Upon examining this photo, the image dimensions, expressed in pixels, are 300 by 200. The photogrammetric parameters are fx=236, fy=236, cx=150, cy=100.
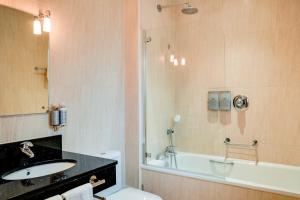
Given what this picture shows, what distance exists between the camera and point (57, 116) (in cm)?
173

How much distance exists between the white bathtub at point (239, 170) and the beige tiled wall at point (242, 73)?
112mm

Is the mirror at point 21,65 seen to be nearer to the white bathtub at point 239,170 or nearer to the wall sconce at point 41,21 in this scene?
the wall sconce at point 41,21

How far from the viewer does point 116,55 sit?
2.46 meters

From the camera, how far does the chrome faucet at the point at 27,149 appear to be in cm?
153

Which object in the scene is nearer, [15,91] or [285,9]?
[15,91]

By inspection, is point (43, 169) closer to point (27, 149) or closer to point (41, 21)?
point (27, 149)

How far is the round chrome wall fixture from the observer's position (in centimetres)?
287

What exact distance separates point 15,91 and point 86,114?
0.66m

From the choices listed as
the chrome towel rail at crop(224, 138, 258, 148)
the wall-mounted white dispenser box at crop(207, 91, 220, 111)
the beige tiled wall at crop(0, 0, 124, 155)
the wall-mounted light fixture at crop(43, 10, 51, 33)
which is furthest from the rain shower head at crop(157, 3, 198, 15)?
the chrome towel rail at crop(224, 138, 258, 148)

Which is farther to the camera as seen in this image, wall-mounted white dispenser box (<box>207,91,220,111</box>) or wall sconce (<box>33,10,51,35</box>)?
wall-mounted white dispenser box (<box>207,91,220,111</box>)

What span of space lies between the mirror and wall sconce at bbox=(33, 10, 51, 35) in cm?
3

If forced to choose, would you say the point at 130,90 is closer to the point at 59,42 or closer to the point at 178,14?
the point at 59,42

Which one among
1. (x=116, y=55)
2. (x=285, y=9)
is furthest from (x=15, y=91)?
(x=285, y=9)

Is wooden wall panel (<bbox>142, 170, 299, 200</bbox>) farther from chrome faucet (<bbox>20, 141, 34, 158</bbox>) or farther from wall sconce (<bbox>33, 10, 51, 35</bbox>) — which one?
wall sconce (<bbox>33, 10, 51, 35</bbox>)
